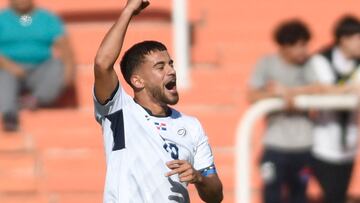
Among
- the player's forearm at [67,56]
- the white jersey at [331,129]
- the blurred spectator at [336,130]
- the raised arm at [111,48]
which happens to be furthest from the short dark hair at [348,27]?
the raised arm at [111,48]

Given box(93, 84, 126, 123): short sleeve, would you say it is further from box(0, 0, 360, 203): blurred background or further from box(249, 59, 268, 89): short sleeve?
box(0, 0, 360, 203): blurred background

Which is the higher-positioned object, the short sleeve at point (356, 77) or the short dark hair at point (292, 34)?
the short dark hair at point (292, 34)

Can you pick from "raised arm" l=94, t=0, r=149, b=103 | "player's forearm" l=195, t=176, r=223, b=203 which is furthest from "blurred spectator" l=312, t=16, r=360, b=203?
"raised arm" l=94, t=0, r=149, b=103

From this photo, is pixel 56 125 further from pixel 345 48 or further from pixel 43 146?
pixel 345 48

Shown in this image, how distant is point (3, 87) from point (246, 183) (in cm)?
215

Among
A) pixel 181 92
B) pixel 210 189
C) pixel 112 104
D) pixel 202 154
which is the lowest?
pixel 181 92

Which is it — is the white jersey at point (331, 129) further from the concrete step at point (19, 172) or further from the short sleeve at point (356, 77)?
the concrete step at point (19, 172)

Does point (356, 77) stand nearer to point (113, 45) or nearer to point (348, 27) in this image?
point (348, 27)

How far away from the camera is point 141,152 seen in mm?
5129

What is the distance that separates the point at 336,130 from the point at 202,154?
120 inches

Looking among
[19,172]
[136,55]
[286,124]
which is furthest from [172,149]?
[19,172]

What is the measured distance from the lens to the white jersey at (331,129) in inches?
320

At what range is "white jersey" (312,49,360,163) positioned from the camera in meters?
8.14

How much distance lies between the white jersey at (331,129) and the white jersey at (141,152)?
3.03 meters
